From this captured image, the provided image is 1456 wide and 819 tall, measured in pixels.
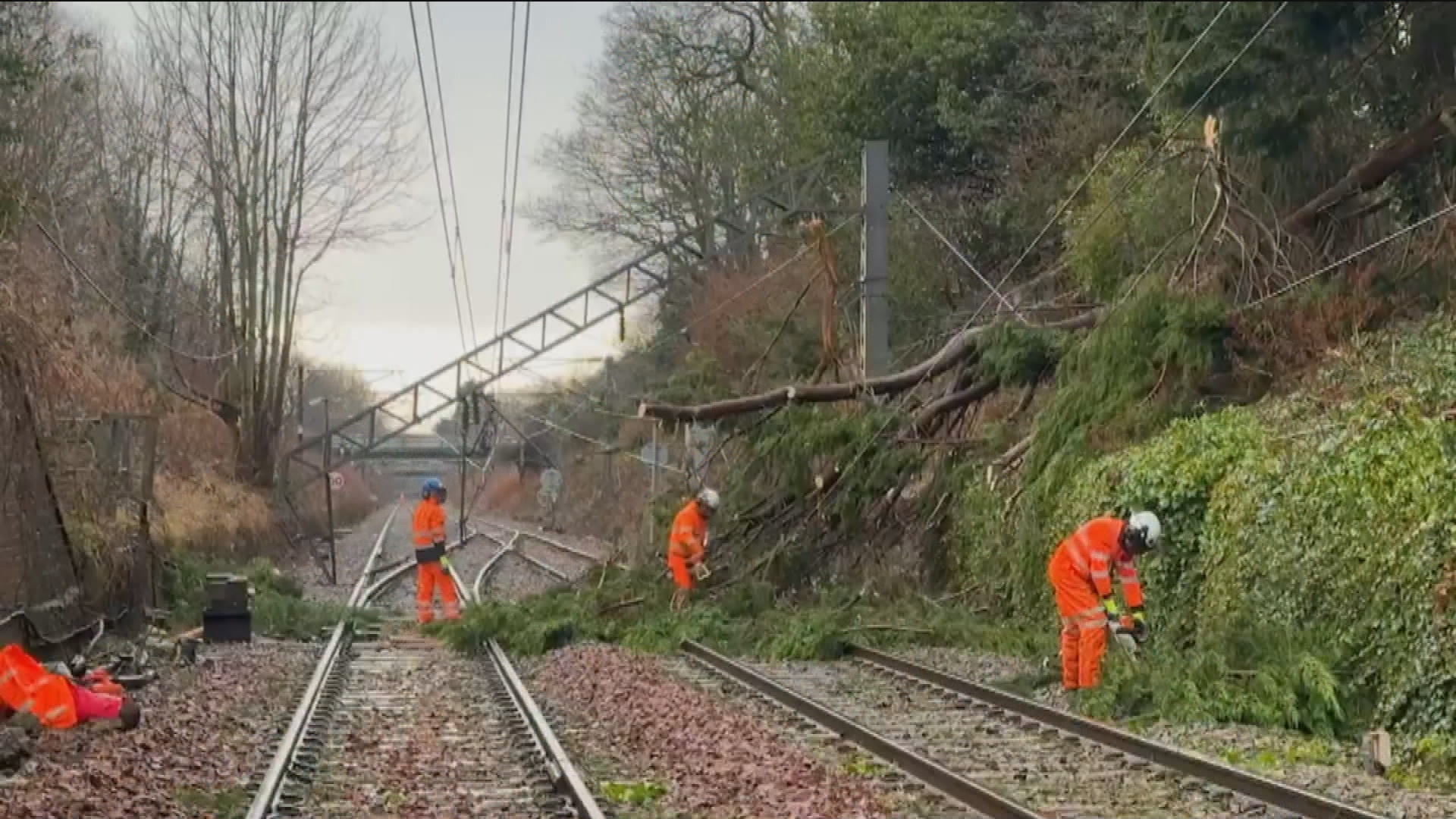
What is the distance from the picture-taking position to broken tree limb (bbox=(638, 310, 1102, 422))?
23.3 meters

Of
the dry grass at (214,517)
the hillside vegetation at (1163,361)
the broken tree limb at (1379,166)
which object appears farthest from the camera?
the dry grass at (214,517)

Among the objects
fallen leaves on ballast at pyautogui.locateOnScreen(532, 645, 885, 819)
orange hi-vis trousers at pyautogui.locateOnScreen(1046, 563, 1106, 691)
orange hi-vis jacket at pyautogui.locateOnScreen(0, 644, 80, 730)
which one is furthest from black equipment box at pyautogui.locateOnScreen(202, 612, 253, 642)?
orange hi-vis trousers at pyautogui.locateOnScreen(1046, 563, 1106, 691)

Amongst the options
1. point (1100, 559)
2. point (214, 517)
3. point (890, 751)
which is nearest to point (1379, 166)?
point (1100, 559)

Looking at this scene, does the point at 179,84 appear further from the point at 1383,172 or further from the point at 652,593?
the point at 1383,172

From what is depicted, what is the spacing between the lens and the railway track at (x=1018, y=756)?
385 inches

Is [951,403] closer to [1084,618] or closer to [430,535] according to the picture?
[430,535]

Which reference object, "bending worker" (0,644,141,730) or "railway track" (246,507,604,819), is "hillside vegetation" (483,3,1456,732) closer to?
"railway track" (246,507,604,819)

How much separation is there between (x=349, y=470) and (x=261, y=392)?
163 ft

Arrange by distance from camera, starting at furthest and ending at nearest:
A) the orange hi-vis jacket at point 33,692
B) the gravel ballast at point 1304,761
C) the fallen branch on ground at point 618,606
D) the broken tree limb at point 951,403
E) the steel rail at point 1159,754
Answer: the broken tree limb at point 951,403, the fallen branch on ground at point 618,606, the orange hi-vis jacket at point 33,692, the gravel ballast at point 1304,761, the steel rail at point 1159,754

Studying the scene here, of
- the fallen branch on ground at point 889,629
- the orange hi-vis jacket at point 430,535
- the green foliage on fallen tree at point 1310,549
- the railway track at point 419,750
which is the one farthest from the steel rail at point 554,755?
the orange hi-vis jacket at point 430,535

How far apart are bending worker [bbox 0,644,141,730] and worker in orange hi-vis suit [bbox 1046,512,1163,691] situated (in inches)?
297

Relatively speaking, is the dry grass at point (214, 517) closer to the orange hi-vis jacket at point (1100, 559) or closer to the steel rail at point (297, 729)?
the steel rail at point (297, 729)

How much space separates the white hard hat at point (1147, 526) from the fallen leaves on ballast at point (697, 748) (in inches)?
140

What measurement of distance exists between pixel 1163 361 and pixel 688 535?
254 inches
